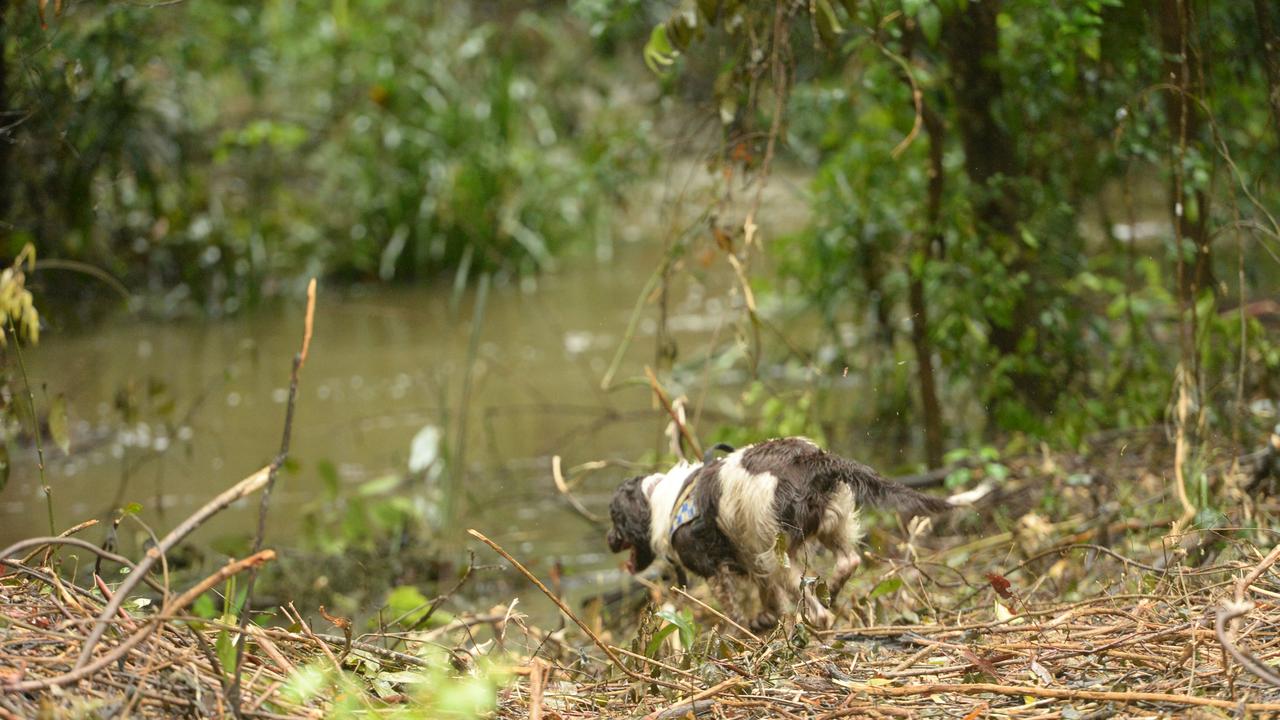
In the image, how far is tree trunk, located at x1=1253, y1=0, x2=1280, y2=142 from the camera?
4142 millimetres

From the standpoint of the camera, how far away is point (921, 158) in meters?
5.78

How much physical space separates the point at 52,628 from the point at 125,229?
7287mm

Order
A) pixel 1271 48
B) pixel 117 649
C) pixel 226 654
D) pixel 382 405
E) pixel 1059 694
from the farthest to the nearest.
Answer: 1. pixel 382 405
2. pixel 1271 48
3. pixel 1059 694
4. pixel 226 654
5. pixel 117 649

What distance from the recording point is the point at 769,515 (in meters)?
3.28

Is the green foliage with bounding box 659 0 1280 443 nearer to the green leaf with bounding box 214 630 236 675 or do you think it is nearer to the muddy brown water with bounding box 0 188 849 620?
the muddy brown water with bounding box 0 188 849 620

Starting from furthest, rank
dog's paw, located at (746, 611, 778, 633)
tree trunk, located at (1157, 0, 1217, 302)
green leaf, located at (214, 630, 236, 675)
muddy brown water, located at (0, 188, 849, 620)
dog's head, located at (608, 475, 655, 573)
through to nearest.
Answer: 1. muddy brown water, located at (0, 188, 849, 620)
2. tree trunk, located at (1157, 0, 1217, 302)
3. dog's head, located at (608, 475, 655, 573)
4. dog's paw, located at (746, 611, 778, 633)
5. green leaf, located at (214, 630, 236, 675)

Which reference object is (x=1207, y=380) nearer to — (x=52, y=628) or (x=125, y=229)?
Answer: (x=52, y=628)

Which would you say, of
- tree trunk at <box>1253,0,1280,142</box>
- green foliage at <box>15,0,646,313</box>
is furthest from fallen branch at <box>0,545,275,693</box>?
green foliage at <box>15,0,646,313</box>

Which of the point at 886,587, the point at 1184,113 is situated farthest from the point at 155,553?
the point at 1184,113

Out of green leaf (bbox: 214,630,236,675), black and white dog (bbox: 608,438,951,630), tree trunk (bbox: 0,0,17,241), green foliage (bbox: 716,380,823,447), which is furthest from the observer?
green foliage (bbox: 716,380,823,447)

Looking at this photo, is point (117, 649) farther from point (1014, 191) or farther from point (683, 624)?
point (1014, 191)

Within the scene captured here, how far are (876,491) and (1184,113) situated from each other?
1.84 m

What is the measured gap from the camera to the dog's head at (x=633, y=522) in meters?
3.74

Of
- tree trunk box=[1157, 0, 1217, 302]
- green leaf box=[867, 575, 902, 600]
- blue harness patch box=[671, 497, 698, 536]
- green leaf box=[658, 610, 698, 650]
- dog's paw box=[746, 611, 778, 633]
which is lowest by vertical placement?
dog's paw box=[746, 611, 778, 633]
